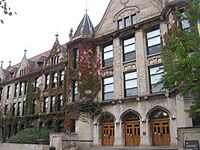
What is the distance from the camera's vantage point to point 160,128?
2011cm

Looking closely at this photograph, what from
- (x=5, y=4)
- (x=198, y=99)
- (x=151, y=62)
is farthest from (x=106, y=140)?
(x=5, y=4)

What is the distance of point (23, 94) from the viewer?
3566 centimetres

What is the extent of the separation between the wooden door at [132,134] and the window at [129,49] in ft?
20.7

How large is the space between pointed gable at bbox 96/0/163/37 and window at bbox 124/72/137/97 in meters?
5.15

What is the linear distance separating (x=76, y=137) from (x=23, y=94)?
16.0 metres

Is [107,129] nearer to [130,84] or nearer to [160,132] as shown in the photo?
[130,84]

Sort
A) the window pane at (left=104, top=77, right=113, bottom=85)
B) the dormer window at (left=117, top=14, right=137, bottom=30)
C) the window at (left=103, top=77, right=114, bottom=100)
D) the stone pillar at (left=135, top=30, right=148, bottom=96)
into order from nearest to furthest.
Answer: the stone pillar at (left=135, top=30, right=148, bottom=96) < the window at (left=103, top=77, right=114, bottom=100) < the window pane at (left=104, top=77, right=113, bottom=85) < the dormer window at (left=117, top=14, right=137, bottom=30)

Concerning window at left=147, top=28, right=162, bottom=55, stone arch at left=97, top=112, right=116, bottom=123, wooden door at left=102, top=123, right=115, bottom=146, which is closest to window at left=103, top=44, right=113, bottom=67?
window at left=147, top=28, right=162, bottom=55

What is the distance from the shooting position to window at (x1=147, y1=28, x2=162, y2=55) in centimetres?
2203

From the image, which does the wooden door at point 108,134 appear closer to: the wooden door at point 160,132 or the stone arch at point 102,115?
the stone arch at point 102,115

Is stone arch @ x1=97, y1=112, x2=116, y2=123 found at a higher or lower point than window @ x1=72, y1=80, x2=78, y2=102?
lower

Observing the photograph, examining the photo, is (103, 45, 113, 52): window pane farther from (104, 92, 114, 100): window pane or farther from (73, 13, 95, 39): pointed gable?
(104, 92, 114, 100): window pane

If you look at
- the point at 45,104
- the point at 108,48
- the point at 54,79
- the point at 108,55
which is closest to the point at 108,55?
the point at 108,55

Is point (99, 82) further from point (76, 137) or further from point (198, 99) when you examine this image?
point (198, 99)
